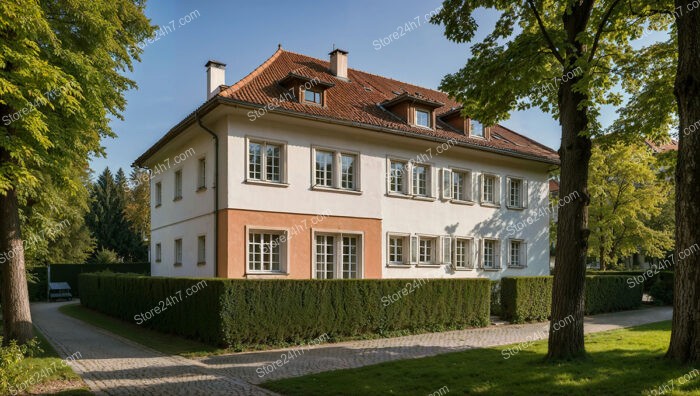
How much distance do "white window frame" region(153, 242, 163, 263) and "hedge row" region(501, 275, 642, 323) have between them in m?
14.4

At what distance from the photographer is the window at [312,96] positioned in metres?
19.3

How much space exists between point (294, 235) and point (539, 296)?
9.89m

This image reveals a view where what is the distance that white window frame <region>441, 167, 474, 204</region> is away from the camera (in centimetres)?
2275

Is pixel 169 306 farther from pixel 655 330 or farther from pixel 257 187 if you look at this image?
pixel 655 330

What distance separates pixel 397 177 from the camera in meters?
21.4

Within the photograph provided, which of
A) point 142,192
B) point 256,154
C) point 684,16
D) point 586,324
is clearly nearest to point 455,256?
point 586,324

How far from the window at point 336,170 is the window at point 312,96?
5.94 feet

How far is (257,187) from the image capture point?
17656 mm

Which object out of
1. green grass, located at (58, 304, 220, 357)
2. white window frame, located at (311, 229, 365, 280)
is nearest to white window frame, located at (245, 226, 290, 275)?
white window frame, located at (311, 229, 365, 280)

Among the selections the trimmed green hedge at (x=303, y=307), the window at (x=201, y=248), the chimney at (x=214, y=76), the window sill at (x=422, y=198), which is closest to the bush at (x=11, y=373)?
the trimmed green hedge at (x=303, y=307)

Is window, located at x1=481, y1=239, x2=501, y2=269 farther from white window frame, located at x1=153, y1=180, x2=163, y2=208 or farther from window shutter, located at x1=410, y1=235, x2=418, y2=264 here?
white window frame, located at x1=153, y1=180, x2=163, y2=208

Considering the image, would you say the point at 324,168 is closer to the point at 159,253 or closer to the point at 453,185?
the point at 453,185

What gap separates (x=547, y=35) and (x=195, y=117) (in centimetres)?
1158

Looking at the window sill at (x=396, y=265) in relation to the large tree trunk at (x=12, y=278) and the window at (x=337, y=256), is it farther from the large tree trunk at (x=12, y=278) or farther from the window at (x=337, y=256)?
the large tree trunk at (x=12, y=278)
